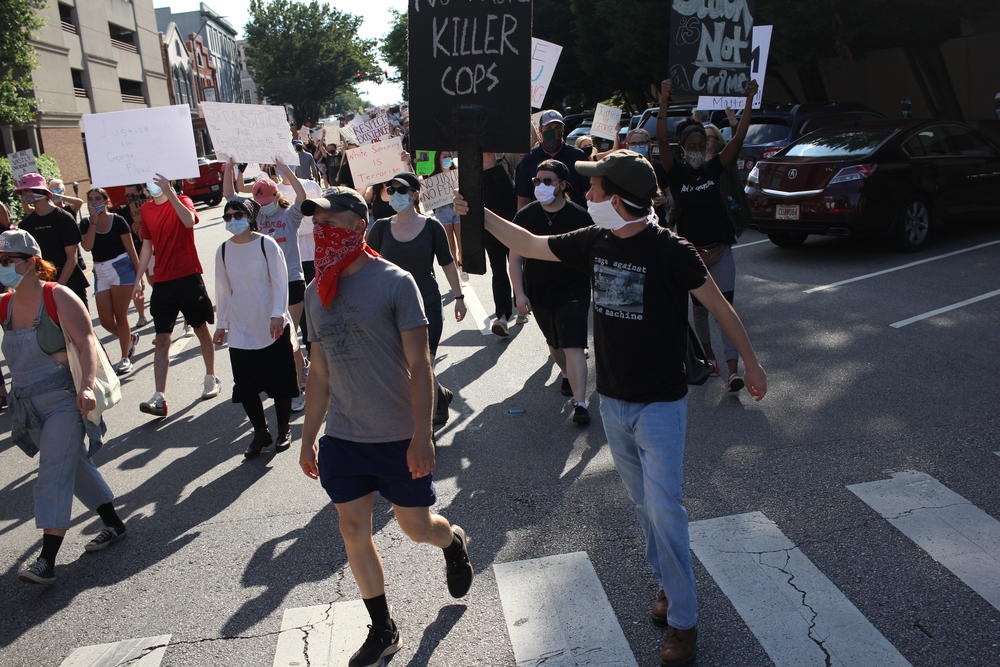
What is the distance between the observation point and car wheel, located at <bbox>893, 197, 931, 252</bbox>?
11.9 meters

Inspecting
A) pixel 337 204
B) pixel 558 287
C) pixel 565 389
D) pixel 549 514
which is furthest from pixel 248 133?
pixel 337 204

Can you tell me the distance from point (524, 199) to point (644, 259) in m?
5.17

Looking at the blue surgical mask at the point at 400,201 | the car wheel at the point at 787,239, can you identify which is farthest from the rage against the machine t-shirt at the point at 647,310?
the car wheel at the point at 787,239

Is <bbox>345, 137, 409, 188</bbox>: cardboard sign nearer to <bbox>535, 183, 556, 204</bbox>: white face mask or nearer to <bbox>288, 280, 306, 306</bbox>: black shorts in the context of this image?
<bbox>288, 280, 306, 306</bbox>: black shorts

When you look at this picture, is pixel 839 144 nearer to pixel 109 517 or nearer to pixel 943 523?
pixel 943 523

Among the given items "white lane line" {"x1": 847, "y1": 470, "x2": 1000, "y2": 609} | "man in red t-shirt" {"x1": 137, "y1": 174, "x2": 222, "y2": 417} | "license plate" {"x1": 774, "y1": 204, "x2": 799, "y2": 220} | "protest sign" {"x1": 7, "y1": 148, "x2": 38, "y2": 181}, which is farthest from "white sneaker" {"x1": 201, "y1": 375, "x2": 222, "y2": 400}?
"license plate" {"x1": 774, "y1": 204, "x2": 799, "y2": 220}

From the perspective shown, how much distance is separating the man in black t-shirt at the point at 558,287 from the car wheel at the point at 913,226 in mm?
6689

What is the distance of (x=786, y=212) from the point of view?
12.2 metres

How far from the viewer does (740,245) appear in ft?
45.6

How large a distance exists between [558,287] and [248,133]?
397cm

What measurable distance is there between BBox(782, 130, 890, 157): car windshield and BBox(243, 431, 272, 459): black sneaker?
28.5 feet

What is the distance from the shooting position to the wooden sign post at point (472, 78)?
3629mm

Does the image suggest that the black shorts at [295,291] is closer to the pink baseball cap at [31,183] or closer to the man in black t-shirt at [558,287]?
the man in black t-shirt at [558,287]

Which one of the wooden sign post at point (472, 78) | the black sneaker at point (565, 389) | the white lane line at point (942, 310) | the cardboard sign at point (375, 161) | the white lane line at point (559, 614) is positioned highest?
the wooden sign post at point (472, 78)
